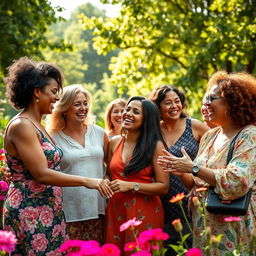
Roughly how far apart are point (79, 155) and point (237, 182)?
1.72m

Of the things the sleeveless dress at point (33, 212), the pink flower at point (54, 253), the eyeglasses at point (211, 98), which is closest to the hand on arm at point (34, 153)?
the sleeveless dress at point (33, 212)

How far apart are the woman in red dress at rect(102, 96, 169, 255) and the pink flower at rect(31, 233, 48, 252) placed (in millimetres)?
881

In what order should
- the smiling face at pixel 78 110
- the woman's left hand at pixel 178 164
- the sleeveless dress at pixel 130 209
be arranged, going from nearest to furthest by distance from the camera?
the woman's left hand at pixel 178 164 → the sleeveless dress at pixel 130 209 → the smiling face at pixel 78 110

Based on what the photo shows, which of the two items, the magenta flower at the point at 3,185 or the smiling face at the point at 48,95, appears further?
the magenta flower at the point at 3,185

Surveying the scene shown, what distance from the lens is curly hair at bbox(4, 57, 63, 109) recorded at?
3943 mm

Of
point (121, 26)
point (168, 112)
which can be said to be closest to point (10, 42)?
point (121, 26)

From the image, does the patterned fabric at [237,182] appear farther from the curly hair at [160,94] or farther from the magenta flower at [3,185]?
the magenta flower at [3,185]

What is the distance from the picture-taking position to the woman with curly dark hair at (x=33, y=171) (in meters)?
3.74

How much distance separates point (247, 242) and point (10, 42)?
9.84 m

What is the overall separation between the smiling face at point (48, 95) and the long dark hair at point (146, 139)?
947 millimetres

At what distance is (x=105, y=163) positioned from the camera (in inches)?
198

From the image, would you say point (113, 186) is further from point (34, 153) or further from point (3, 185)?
point (3, 185)

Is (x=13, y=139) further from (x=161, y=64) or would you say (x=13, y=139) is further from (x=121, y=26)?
(x=161, y=64)

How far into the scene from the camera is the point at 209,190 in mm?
3748
